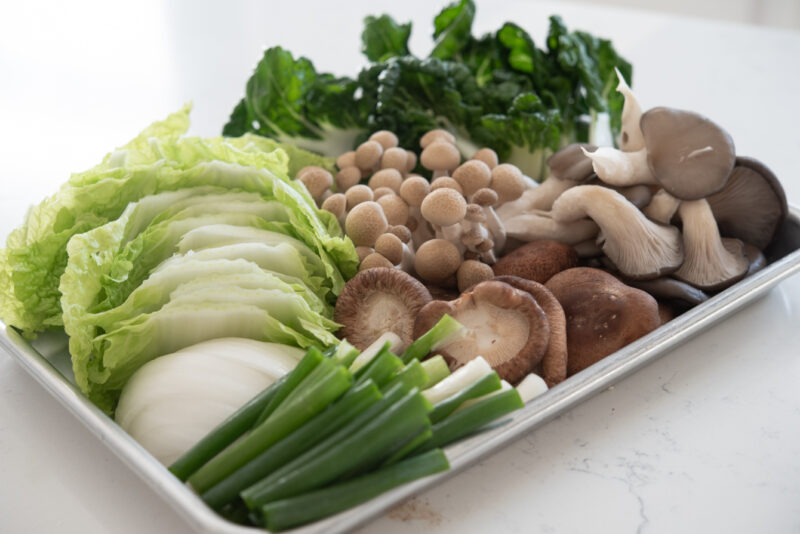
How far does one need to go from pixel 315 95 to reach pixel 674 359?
1.28 m

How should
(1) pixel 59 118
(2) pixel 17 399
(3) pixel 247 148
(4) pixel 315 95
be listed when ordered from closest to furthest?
(2) pixel 17 399 < (3) pixel 247 148 < (4) pixel 315 95 < (1) pixel 59 118

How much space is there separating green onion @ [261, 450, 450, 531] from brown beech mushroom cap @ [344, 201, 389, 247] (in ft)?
2.26

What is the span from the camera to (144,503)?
4.19ft

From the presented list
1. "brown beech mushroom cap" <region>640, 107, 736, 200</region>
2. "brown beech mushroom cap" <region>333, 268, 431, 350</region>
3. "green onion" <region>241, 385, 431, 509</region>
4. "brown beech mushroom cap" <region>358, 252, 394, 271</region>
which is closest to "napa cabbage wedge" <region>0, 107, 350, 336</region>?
"brown beech mushroom cap" <region>358, 252, 394, 271</region>

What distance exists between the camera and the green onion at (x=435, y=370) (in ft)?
4.38

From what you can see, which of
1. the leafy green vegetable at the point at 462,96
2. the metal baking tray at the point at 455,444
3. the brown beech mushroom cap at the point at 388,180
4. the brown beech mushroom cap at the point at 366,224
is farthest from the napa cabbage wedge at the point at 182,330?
the leafy green vegetable at the point at 462,96

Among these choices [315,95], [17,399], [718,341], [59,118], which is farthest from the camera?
[59,118]

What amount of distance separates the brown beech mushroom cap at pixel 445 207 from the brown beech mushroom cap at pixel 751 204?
1.98ft

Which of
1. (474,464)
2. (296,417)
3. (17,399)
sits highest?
(296,417)

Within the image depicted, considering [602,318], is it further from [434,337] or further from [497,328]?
[434,337]

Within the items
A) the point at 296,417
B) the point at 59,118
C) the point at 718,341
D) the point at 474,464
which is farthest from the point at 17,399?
the point at 59,118

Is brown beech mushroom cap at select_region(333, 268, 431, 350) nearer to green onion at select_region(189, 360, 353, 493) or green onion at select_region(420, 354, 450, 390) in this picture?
green onion at select_region(420, 354, 450, 390)

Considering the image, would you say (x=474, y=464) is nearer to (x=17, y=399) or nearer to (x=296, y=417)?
(x=296, y=417)

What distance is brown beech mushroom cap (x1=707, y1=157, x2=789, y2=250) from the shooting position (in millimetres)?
1770
